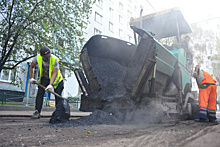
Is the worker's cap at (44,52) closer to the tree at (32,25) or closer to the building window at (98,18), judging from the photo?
the tree at (32,25)

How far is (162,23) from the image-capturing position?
553 cm

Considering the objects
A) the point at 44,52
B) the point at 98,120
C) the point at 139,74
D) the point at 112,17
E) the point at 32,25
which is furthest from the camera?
the point at 112,17

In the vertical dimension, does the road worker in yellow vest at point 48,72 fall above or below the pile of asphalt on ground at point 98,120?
above

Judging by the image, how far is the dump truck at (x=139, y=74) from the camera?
360cm

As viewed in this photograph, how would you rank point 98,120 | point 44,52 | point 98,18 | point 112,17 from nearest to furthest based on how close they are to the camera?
1. point 98,120
2. point 44,52
3. point 98,18
4. point 112,17

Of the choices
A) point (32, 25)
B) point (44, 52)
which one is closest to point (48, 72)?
point (44, 52)

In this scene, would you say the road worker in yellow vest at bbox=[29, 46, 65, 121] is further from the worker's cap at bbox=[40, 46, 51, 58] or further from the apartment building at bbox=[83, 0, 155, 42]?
the apartment building at bbox=[83, 0, 155, 42]

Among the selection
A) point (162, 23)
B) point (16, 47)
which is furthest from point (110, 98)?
point (16, 47)

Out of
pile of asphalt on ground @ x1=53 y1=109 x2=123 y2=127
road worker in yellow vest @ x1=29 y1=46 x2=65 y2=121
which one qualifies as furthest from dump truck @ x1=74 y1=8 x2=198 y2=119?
road worker in yellow vest @ x1=29 y1=46 x2=65 y2=121

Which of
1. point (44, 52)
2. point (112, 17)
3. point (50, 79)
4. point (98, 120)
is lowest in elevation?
point (98, 120)

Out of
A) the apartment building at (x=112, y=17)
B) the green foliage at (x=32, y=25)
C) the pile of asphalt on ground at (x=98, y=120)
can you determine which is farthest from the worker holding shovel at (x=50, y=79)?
the apartment building at (x=112, y=17)

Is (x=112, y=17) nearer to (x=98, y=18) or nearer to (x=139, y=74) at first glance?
(x=98, y=18)

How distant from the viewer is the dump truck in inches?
142

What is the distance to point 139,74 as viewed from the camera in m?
3.55
